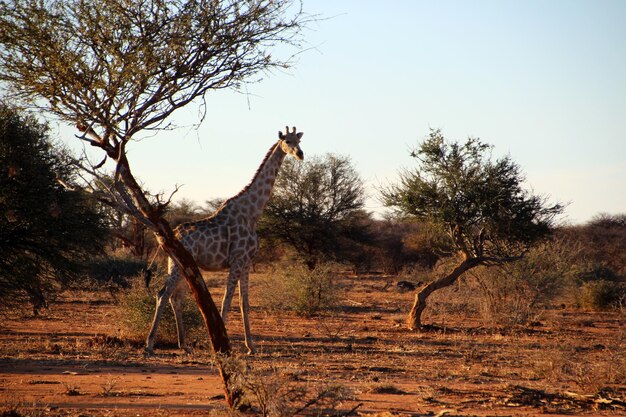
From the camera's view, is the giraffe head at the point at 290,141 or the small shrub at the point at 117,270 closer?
the giraffe head at the point at 290,141

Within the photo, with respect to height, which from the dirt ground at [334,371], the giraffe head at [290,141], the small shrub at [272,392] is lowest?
the dirt ground at [334,371]

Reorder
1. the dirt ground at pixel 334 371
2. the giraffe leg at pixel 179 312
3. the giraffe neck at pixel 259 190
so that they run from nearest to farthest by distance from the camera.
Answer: the dirt ground at pixel 334 371
the giraffe leg at pixel 179 312
the giraffe neck at pixel 259 190

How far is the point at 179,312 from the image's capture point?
12.0 metres

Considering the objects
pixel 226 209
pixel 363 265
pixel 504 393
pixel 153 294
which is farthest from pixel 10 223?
pixel 363 265

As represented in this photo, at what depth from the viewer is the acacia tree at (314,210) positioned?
27203 millimetres

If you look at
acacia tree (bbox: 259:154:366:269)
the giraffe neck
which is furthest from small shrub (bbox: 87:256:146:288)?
the giraffe neck

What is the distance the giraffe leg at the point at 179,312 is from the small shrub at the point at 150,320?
2.35ft

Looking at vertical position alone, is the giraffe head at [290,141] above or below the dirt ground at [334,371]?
above

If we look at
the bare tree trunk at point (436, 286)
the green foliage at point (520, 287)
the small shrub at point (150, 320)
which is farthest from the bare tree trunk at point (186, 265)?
the green foliage at point (520, 287)

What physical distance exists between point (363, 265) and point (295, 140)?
83.8 feet

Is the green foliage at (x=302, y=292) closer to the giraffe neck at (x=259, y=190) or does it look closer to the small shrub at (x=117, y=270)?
the small shrub at (x=117, y=270)

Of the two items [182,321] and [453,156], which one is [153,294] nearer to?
[182,321]

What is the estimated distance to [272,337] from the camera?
14.5 metres

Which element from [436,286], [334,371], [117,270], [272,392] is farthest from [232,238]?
[117,270]
